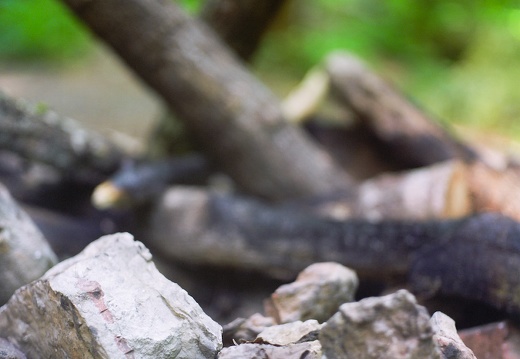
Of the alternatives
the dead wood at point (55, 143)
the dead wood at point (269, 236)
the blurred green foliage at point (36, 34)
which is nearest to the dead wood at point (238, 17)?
the dead wood at point (55, 143)

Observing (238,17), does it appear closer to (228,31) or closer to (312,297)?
(228,31)

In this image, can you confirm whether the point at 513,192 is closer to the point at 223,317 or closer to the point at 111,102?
the point at 223,317

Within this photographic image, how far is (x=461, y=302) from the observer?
1976mm

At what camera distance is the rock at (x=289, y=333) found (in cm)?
133

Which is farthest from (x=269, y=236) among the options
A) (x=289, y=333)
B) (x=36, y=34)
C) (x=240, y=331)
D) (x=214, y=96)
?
(x=36, y=34)

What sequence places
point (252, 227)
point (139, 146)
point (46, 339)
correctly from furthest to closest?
point (139, 146) → point (252, 227) → point (46, 339)

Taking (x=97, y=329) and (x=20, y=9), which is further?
(x=20, y=9)

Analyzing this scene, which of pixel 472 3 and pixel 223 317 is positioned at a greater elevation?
pixel 472 3

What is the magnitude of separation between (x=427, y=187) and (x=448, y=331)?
1399 mm

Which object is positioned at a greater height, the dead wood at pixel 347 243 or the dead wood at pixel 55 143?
the dead wood at pixel 55 143

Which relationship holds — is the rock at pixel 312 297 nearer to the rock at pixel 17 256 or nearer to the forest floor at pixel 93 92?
the rock at pixel 17 256

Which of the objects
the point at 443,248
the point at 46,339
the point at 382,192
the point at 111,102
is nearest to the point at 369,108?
the point at 382,192

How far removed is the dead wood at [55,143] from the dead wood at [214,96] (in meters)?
0.45

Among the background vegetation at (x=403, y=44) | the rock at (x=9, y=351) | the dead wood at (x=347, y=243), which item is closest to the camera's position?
the rock at (x=9, y=351)
